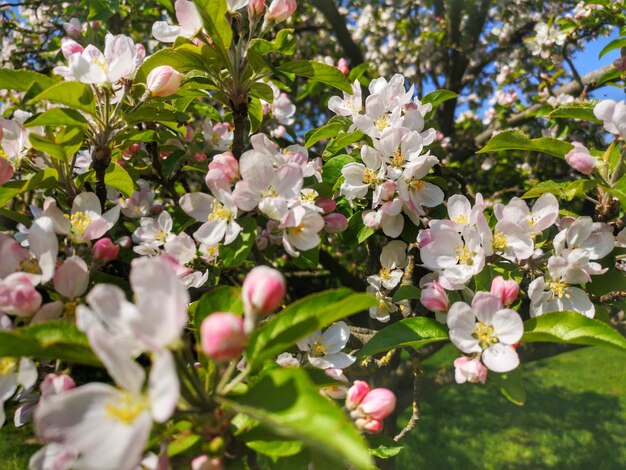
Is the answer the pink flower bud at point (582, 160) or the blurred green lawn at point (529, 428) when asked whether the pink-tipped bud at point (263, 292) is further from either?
the blurred green lawn at point (529, 428)

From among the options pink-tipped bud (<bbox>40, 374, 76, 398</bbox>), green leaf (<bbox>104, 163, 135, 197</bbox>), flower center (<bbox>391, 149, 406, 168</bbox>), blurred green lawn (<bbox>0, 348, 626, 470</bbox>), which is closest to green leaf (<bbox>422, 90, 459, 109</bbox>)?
flower center (<bbox>391, 149, 406, 168</bbox>)

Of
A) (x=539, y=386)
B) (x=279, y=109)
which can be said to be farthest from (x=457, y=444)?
(x=279, y=109)

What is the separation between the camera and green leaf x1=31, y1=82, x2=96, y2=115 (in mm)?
1018

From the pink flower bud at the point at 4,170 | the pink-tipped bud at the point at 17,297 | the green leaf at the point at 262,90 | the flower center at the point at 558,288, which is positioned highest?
the pink flower bud at the point at 4,170

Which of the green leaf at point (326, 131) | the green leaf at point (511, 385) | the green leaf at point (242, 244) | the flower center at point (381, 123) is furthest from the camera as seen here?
the green leaf at point (326, 131)

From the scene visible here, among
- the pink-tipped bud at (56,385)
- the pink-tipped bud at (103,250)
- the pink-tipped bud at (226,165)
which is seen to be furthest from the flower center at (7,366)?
the pink-tipped bud at (226,165)

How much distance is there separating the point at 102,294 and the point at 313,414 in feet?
1.08

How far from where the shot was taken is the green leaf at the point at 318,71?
1356mm

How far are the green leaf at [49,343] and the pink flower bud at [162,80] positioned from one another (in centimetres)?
64

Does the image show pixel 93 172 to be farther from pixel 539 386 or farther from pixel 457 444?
pixel 539 386

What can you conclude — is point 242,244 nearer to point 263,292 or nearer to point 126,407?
point 263,292

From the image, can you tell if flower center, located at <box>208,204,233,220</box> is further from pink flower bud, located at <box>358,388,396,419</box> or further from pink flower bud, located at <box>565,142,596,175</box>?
pink flower bud, located at <box>565,142,596,175</box>

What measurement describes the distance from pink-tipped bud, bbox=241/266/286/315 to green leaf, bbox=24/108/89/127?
62cm

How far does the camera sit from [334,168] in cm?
149
